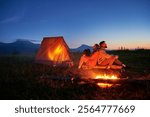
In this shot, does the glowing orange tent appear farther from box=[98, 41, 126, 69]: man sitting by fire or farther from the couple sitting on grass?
box=[98, 41, 126, 69]: man sitting by fire

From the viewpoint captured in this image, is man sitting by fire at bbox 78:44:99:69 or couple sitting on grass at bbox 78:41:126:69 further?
man sitting by fire at bbox 78:44:99:69

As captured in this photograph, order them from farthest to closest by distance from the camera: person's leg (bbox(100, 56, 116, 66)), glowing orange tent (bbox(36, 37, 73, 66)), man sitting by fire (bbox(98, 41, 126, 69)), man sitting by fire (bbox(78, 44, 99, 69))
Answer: glowing orange tent (bbox(36, 37, 73, 66)) → man sitting by fire (bbox(78, 44, 99, 69)) → man sitting by fire (bbox(98, 41, 126, 69)) → person's leg (bbox(100, 56, 116, 66))

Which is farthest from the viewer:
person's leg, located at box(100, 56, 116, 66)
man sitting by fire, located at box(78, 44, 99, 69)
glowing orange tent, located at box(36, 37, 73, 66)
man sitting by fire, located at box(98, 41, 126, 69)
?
glowing orange tent, located at box(36, 37, 73, 66)

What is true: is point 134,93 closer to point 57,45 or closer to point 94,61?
point 94,61

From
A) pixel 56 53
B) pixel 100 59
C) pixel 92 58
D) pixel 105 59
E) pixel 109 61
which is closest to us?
pixel 109 61

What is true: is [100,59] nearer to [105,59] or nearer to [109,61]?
[105,59]

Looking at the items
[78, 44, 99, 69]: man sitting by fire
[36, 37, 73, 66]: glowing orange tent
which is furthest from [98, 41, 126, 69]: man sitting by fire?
[36, 37, 73, 66]: glowing orange tent

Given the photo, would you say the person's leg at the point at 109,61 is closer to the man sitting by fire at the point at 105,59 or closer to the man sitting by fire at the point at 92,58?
the man sitting by fire at the point at 105,59

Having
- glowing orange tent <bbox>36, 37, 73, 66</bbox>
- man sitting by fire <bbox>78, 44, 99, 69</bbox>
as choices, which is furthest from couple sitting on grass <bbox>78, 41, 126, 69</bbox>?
glowing orange tent <bbox>36, 37, 73, 66</bbox>

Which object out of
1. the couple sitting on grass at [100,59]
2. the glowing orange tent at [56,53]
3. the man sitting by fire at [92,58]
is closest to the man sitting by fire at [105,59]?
the couple sitting on grass at [100,59]

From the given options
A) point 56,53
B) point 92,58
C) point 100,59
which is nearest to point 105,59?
point 100,59

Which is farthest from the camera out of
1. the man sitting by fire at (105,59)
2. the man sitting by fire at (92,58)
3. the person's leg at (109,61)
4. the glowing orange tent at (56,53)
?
the glowing orange tent at (56,53)

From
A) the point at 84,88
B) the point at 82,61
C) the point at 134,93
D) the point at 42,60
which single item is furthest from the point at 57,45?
the point at 134,93

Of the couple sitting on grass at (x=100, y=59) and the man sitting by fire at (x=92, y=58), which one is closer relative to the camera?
the couple sitting on grass at (x=100, y=59)
